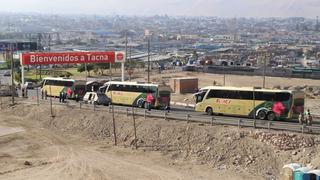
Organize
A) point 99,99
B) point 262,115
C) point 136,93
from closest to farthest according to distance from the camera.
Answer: point 262,115
point 136,93
point 99,99

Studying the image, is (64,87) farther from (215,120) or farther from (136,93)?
(215,120)

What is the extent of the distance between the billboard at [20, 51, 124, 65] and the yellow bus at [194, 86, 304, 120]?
50.1ft

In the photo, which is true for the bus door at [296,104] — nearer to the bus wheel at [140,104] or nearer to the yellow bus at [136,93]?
the yellow bus at [136,93]

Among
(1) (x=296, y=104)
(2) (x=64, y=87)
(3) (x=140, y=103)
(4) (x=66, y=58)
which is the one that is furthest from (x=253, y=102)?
(4) (x=66, y=58)

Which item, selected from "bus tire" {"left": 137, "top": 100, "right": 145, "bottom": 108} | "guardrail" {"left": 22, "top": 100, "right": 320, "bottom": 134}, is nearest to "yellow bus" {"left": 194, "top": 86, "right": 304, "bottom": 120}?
"guardrail" {"left": 22, "top": 100, "right": 320, "bottom": 134}

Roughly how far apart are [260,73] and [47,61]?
3467 centimetres

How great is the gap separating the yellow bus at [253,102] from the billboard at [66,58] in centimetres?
1527

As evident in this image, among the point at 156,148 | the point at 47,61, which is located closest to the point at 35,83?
the point at 47,61

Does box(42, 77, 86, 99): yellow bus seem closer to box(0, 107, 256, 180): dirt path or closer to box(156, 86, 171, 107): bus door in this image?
box(0, 107, 256, 180): dirt path

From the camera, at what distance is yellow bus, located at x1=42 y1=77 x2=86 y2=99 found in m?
42.5

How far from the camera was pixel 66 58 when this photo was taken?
4459cm

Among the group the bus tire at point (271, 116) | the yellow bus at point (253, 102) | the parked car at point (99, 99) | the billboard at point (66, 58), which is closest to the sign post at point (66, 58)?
the billboard at point (66, 58)

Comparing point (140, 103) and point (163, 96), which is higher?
point (163, 96)

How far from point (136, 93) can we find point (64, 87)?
9.33 metres
